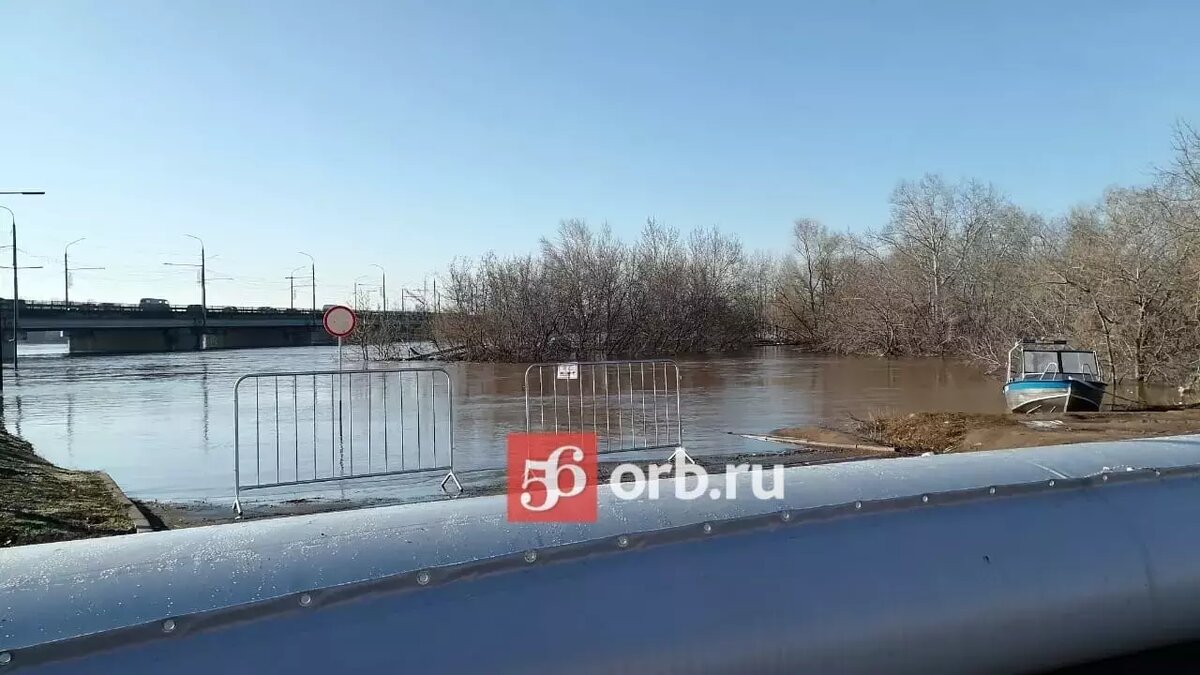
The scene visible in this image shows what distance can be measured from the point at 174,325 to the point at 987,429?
66379mm

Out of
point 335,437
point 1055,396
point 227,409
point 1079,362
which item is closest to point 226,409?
point 227,409

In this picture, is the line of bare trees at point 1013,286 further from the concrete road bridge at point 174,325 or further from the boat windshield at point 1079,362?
the concrete road bridge at point 174,325

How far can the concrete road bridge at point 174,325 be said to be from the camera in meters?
56.8

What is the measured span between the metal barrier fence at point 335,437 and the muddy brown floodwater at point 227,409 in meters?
0.41

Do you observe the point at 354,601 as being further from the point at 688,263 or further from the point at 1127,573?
the point at 688,263

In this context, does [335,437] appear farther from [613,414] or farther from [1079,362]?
[1079,362]

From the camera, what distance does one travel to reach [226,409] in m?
17.9

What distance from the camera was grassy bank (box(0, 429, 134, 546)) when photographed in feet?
18.4

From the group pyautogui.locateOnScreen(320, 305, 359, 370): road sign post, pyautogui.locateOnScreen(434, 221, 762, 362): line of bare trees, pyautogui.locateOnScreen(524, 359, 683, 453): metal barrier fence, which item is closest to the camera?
pyautogui.locateOnScreen(320, 305, 359, 370): road sign post

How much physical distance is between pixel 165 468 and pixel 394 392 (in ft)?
42.5

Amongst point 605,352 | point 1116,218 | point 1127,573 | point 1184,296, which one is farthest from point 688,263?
point 1127,573

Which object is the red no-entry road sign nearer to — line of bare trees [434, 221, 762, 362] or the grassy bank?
the grassy bank

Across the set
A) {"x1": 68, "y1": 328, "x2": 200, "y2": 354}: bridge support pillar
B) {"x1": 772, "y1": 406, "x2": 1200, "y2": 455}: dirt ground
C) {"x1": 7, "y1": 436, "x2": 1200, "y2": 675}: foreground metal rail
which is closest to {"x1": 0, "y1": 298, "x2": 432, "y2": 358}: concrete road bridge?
{"x1": 68, "y1": 328, "x2": 200, "y2": 354}: bridge support pillar

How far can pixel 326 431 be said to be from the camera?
46.1 ft
